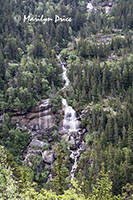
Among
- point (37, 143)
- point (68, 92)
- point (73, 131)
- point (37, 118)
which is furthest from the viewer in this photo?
point (68, 92)

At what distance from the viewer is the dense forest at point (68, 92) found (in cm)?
6095

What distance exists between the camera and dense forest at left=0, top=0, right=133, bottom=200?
2399 inches

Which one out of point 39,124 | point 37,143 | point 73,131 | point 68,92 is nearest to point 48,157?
point 37,143

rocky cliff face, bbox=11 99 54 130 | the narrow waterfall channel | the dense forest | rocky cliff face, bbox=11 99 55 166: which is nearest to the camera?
the dense forest

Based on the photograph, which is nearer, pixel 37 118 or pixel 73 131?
pixel 73 131

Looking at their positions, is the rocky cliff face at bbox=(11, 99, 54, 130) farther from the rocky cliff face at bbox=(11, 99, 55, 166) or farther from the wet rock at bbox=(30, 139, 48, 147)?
the wet rock at bbox=(30, 139, 48, 147)

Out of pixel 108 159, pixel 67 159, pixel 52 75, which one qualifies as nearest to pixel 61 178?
pixel 108 159

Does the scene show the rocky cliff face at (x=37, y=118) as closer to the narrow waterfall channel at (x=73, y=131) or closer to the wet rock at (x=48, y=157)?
the narrow waterfall channel at (x=73, y=131)

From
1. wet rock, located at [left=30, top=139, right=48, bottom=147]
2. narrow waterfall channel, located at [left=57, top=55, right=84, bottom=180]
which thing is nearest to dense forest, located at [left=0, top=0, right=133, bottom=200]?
wet rock, located at [left=30, top=139, right=48, bottom=147]

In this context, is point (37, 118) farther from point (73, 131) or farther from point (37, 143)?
point (73, 131)

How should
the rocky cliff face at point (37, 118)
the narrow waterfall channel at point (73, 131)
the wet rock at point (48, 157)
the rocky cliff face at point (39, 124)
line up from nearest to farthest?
the wet rock at point (48, 157) → the narrow waterfall channel at point (73, 131) → the rocky cliff face at point (39, 124) → the rocky cliff face at point (37, 118)

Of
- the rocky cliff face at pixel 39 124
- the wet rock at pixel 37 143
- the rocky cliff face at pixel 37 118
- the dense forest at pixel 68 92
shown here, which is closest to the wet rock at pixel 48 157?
the dense forest at pixel 68 92

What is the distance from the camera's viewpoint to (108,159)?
60.7 m

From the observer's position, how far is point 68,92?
9744cm
